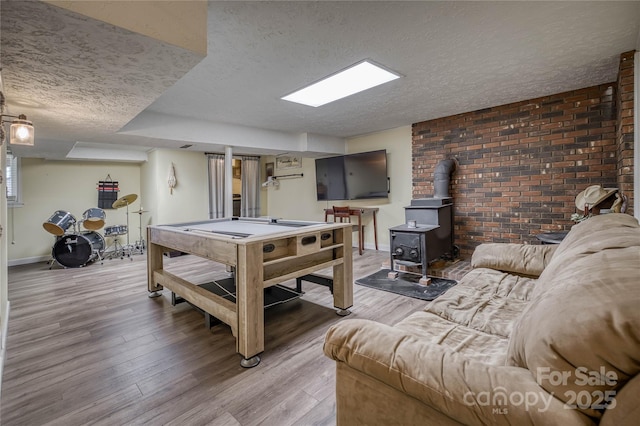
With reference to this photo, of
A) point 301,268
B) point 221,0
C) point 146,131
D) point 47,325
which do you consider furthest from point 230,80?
point 47,325

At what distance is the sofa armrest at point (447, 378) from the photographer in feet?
2.31

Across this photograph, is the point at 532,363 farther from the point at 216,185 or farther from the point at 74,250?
the point at 216,185

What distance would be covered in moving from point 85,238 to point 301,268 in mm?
4563

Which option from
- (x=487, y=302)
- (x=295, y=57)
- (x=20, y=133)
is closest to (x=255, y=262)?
(x=487, y=302)

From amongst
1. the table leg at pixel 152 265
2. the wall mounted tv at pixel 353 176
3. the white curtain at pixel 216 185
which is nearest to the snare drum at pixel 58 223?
the white curtain at pixel 216 185

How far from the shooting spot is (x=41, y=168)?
5.47 meters

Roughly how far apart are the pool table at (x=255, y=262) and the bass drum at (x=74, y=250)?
279 centimetres

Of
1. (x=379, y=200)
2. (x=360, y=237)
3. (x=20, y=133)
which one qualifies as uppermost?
(x=20, y=133)

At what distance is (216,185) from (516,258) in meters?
5.81

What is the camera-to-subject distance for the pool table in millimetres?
1963

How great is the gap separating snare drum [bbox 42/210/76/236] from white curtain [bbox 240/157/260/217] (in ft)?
10.5

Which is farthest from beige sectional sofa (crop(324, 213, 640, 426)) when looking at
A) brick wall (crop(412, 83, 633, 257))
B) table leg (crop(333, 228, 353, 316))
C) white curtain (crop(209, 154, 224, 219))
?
white curtain (crop(209, 154, 224, 219))

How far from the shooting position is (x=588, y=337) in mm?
656

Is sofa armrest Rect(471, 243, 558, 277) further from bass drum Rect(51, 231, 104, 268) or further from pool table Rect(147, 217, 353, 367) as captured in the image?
bass drum Rect(51, 231, 104, 268)
